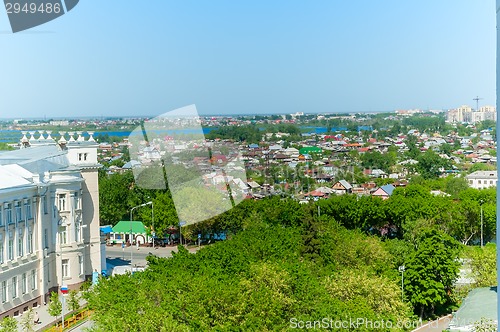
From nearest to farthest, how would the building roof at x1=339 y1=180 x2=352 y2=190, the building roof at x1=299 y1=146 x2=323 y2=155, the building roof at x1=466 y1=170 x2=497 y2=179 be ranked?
1. the building roof at x1=339 y1=180 x2=352 y2=190
2. the building roof at x1=466 y1=170 x2=497 y2=179
3. the building roof at x1=299 y1=146 x2=323 y2=155

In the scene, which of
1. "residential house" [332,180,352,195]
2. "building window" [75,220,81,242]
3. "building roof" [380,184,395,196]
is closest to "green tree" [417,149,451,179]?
"building roof" [380,184,395,196]

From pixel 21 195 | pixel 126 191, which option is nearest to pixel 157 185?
pixel 126 191

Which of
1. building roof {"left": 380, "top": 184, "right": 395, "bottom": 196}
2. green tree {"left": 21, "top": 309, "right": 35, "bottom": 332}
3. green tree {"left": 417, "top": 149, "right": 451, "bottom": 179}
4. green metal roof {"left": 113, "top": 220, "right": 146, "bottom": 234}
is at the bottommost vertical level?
green tree {"left": 417, "top": 149, "right": 451, "bottom": 179}

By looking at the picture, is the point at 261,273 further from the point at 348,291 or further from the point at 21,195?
the point at 21,195

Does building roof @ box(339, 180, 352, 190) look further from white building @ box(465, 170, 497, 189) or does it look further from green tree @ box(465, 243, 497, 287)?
green tree @ box(465, 243, 497, 287)

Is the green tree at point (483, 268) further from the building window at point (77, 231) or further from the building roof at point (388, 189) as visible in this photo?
the building roof at point (388, 189)
